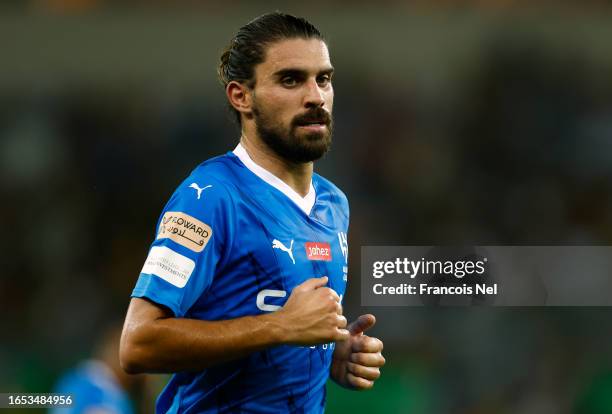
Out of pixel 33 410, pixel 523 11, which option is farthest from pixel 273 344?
pixel 523 11

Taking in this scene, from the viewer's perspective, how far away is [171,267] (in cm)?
294

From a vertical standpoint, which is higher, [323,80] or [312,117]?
[323,80]

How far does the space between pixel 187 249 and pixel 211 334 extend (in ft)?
0.94

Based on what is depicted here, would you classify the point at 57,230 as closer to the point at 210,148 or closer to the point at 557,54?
the point at 210,148

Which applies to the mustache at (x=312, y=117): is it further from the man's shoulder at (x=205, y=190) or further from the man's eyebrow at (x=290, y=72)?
the man's shoulder at (x=205, y=190)

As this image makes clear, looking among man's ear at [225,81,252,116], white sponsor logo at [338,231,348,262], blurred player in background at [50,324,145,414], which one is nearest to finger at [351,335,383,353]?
white sponsor logo at [338,231,348,262]

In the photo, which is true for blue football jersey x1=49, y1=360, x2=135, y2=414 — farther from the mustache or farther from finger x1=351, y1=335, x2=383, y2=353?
the mustache

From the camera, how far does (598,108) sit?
979 centimetres

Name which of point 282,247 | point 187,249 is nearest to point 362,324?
point 282,247

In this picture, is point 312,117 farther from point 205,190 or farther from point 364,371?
point 364,371

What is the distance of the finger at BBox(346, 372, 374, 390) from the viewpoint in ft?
11.3

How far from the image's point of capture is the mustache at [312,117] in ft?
11.0

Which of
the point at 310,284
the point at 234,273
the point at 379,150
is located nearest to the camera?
the point at 310,284

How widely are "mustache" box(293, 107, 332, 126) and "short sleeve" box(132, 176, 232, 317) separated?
1.46 ft
